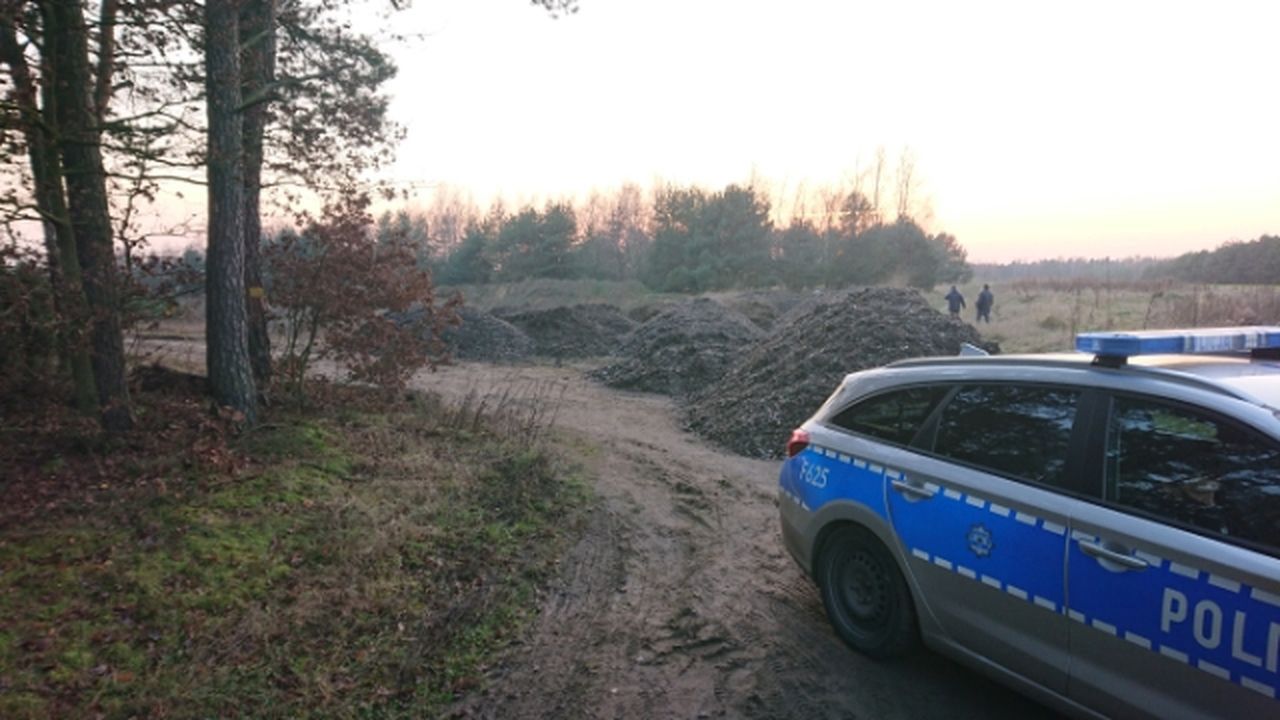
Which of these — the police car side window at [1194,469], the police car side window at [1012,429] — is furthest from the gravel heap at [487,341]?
the police car side window at [1194,469]

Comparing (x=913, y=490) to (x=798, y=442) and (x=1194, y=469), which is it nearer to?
(x=798, y=442)

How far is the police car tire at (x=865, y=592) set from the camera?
3.77 metres

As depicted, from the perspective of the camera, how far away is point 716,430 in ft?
38.8

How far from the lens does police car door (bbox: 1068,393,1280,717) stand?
2.38 m

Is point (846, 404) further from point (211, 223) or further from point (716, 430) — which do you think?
point (716, 430)

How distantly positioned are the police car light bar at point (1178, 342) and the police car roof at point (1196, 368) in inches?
2.2

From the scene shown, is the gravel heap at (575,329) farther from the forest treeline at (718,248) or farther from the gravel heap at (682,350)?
the forest treeline at (718,248)

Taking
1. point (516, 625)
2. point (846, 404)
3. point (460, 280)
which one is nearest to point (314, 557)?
point (516, 625)

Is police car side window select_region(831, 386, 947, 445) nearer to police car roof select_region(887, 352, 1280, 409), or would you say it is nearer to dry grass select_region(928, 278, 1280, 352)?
police car roof select_region(887, 352, 1280, 409)

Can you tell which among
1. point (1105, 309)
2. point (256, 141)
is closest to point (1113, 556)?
point (256, 141)

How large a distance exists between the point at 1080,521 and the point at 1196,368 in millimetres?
896

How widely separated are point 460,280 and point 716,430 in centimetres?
4769

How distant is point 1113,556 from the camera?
9.00ft

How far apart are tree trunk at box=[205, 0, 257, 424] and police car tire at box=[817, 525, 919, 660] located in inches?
237
